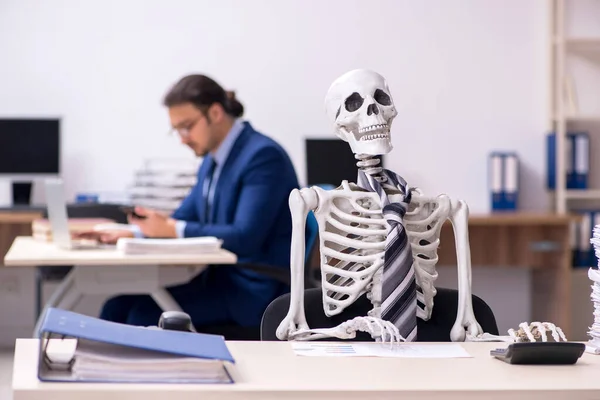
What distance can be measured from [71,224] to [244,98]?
1861 millimetres

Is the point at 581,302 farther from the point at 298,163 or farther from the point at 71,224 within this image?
the point at 71,224

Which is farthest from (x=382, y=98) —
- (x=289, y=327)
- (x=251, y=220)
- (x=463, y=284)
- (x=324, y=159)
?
(x=324, y=159)

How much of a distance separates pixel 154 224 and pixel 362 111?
1.50 m

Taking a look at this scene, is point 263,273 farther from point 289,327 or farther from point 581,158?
point 581,158

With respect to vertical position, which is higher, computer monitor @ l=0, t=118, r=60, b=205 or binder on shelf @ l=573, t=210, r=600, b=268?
computer monitor @ l=0, t=118, r=60, b=205

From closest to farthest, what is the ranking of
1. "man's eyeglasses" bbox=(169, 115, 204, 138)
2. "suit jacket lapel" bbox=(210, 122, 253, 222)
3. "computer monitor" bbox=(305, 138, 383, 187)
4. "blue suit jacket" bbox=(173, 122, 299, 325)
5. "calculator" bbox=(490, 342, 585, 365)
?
1. "calculator" bbox=(490, 342, 585, 365)
2. "blue suit jacket" bbox=(173, 122, 299, 325)
3. "suit jacket lapel" bbox=(210, 122, 253, 222)
4. "man's eyeglasses" bbox=(169, 115, 204, 138)
5. "computer monitor" bbox=(305, 138, 383, 187)

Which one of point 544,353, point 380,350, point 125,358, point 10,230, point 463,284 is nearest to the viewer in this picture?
point 125,358

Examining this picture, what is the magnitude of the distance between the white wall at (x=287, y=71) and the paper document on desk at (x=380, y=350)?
3.71m

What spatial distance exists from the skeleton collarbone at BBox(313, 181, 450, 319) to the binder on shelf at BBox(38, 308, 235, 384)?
552mm

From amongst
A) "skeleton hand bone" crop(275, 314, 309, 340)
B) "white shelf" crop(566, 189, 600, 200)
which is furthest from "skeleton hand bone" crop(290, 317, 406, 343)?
"white shelf" crop(566, 189, 600, 200)

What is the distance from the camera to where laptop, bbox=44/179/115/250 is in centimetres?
326

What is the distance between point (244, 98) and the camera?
532cm

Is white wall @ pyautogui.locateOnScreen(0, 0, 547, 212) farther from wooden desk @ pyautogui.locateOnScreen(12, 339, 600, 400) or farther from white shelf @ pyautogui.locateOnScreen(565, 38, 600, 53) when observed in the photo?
wooden desk @ pyautogui.locateOnScreen(12, 339, 600, 400)

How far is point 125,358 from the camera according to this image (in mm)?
1324
